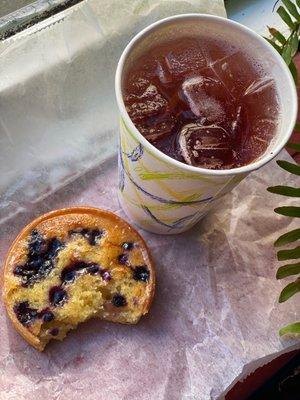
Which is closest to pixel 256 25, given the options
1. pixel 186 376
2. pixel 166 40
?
pixel 166 40

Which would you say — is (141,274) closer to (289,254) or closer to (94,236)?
(94,236)

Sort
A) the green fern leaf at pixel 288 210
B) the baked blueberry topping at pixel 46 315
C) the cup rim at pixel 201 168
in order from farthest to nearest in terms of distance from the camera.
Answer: the green fern leaf at pixel 288 210, the baked blueberry topping at pixel 46 315, the cup rim at pixel 201 168

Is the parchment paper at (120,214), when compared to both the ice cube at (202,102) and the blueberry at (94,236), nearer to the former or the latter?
the blueberry at (94,236)

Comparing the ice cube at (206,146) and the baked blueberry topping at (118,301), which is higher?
the ice cube at (206,146)

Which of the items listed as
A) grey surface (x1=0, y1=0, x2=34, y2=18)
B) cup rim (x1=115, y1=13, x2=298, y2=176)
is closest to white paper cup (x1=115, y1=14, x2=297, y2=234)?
cup rim (x1=115, y1=13, x2=298, y2=176)

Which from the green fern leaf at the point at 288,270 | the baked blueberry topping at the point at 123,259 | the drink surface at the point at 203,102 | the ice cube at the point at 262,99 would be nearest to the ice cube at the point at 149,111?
the drink surface at the point at 203,102
